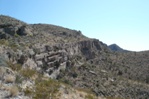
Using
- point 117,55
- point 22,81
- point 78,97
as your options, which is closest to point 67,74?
point 78,97

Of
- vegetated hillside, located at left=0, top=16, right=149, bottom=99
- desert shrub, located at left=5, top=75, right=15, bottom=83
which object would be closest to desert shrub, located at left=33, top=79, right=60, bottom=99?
vegetated hillside, located at left=0, top=16, right=149, bottom=99

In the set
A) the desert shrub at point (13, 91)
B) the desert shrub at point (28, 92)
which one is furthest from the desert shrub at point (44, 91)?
the desert shrub at point (13, 91)

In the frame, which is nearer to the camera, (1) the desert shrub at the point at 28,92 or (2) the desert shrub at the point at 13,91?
(2) the desert shrub at the point at 13,91

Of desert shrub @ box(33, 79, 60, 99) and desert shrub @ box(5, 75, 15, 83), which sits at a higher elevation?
desert shrub @ box(5, 75, 15, 83)

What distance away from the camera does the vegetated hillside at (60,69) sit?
45.5 ft

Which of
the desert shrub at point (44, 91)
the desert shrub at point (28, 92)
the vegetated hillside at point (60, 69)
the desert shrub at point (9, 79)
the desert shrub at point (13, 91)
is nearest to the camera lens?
the desert shrub at point (13, 91)

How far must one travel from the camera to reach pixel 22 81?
44.7ft

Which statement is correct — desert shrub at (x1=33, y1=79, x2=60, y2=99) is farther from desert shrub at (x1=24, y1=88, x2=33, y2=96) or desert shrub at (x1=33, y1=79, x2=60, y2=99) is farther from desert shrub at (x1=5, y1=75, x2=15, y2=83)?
desert shrub at (x1=5, y1=75, x2=15, y2=83)

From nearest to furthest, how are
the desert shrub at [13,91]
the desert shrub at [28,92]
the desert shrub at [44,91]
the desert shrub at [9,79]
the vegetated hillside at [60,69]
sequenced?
the desert shrub at [13,91]
the desert shrub at [28,92]
the desert shrub at [44,91]
the desert shrub at [9,79]
the vegetated hillside at [60,69]

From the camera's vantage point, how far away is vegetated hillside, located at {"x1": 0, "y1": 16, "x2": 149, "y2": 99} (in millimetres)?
13867

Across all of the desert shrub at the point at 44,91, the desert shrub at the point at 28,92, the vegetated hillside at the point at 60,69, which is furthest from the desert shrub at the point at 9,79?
the desert shrub at the point at 44,91

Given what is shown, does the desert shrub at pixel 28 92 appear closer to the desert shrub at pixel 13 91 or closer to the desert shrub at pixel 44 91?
the desert shrub at pixel 44 91

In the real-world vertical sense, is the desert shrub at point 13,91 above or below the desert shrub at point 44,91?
above

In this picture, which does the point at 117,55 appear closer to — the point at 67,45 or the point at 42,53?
the point at 67,45
